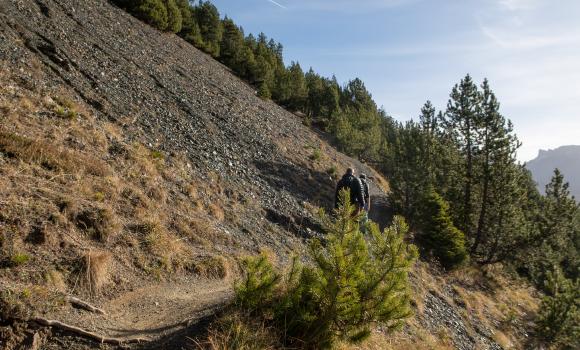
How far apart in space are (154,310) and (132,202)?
3.83m

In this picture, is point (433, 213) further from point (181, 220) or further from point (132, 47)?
point (132, 47)

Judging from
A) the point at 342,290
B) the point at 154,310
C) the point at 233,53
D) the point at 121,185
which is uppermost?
the point at 233,53

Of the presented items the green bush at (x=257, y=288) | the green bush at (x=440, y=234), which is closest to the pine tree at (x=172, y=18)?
the green bush at (x=440, y=234)

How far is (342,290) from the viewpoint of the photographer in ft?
16.3

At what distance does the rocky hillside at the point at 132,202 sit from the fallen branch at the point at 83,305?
0.02 m

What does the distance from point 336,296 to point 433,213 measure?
21.0 metres

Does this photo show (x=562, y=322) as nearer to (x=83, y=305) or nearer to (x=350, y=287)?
(x=350, y=287)

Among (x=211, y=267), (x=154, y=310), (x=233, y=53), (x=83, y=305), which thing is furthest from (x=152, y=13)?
(x=83, y=305)

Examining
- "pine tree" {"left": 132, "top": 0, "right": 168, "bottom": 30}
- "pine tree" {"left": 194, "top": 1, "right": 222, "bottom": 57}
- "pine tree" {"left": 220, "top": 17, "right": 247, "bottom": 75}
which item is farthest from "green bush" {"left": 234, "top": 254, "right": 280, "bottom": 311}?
"pine tree" {"left": 220, "top": 17, "right": 247, "bottom": 75}

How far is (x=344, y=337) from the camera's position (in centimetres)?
536

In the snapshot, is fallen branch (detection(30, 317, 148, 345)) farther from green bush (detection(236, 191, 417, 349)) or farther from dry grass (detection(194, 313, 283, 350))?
green bush (detection(236, 191, 417, 349))

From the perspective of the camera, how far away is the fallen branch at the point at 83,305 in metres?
5.75

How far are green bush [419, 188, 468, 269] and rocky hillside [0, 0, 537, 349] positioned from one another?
1265 millimetres

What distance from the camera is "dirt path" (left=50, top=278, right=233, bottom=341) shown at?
5465 mm
